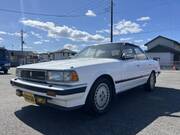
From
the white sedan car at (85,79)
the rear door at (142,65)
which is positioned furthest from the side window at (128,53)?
the rear door at (142,65)

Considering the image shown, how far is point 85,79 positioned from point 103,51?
5.98 feet

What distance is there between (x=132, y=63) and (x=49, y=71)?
2.46 m

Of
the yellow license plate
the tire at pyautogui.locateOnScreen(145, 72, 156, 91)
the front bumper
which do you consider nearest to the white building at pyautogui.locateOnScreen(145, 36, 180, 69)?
the tire at pyautogui.locateOnScreen(145, 72, 156, 91)

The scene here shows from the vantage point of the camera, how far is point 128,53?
5.56m

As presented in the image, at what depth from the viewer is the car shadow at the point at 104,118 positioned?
3.70 meters

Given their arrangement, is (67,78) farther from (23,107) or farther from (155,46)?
(155,46)

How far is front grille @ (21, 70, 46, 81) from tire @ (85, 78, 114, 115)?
96cm

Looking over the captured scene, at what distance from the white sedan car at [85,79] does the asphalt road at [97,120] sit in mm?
365

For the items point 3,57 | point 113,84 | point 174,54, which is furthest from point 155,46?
point 113,84

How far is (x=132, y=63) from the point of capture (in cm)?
561

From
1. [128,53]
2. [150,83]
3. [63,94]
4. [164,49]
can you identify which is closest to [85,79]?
[63,94]

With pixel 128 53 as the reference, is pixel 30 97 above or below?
below

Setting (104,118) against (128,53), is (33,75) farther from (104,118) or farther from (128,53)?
(128,53)

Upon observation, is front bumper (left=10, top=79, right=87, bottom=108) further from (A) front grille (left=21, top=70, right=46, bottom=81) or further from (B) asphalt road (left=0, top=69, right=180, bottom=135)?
(B) asphalt road (left=0, top=69, right=180, bottom=135)
